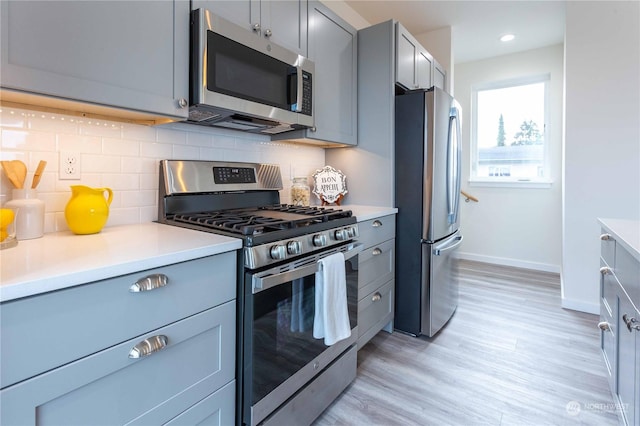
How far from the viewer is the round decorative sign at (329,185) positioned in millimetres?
2541

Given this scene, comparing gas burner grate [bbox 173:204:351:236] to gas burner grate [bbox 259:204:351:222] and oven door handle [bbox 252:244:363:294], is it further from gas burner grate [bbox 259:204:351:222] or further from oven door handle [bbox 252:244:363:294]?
oven door handle [bbox 252:244:363:294]

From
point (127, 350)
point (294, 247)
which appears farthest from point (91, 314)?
point (294, 247)

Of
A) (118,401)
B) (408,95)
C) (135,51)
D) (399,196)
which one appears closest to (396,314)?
(399,196)

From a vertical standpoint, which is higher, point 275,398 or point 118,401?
point 118,401

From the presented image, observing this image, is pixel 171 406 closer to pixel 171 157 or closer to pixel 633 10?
pixel 171 157

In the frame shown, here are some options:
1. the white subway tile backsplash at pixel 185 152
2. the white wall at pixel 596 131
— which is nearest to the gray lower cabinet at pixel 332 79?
the white subway tile backsplash at pixel 185 152

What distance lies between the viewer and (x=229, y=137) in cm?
198

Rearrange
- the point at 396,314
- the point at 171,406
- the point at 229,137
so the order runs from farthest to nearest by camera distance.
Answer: the point at 396,314 → the point at 229,137 → the point at 171,406

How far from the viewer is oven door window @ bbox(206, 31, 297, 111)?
4.83ft

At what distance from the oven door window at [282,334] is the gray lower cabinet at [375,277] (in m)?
0.58

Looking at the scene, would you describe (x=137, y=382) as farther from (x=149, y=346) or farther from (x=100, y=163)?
(x=100, y=163)

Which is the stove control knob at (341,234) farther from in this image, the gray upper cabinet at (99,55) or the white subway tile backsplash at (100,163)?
the white subway tile backsplash at (100,163)

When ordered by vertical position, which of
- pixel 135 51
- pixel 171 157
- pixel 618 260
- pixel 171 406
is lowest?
pixel 171 406

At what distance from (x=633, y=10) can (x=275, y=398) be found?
147 inches
